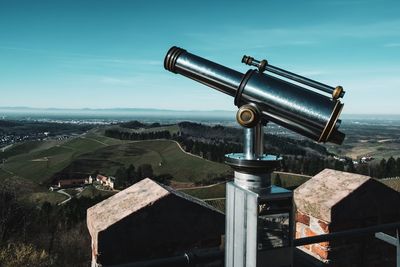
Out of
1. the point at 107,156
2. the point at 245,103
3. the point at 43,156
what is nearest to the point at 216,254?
the point at 245,103

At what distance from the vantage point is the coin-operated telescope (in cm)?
188

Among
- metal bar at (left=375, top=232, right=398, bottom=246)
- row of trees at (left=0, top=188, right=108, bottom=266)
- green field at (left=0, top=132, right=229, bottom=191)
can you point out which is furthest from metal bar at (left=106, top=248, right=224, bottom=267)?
green field at (left=0, top=132, right=229, bottom=191)

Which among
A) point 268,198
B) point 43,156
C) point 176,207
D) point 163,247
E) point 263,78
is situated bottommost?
point 43,156

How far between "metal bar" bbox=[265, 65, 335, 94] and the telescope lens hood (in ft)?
1.75

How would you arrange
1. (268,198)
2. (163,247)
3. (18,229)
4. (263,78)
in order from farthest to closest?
(18,229), (163,247), (263,78), (268,198)

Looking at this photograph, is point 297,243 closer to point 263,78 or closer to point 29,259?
point 263,78

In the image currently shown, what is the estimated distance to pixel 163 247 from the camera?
8.21 feet

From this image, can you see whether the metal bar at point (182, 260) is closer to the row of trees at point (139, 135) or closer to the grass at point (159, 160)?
the grass at point (159, 160)

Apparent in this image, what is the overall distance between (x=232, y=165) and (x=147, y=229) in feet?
2.69

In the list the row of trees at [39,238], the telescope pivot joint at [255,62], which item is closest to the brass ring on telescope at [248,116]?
the telescope pivot joint at [255,62]

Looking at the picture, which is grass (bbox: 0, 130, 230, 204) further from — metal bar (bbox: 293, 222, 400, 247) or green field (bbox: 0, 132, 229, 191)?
metal bar (bbox: 293, 222, 400, 247)

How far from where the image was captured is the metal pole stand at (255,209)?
1896 millimetres

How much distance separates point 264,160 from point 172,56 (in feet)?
2.85

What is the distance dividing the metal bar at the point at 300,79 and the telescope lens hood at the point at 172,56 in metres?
0.53
